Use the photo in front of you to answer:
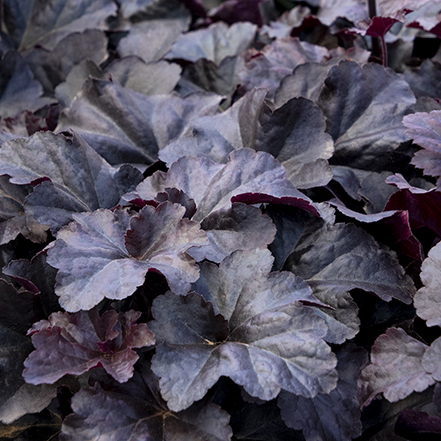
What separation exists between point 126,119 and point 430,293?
2.38 ft

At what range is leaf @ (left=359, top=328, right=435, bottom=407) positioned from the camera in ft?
2.21

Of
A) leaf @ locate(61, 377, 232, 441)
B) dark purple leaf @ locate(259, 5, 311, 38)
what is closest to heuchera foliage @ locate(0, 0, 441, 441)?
leaf @ locate(61, 377, 232, 441)

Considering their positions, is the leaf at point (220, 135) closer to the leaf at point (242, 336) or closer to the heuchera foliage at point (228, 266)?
the heuchera foliage at point (228, 266)

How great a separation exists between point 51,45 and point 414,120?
1213 mm

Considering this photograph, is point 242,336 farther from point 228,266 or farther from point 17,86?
point 17,86

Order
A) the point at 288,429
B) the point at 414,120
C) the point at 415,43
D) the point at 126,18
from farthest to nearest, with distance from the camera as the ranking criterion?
the point at 126,18, the point at 415,43, the point at 414,120, the point at 288,429

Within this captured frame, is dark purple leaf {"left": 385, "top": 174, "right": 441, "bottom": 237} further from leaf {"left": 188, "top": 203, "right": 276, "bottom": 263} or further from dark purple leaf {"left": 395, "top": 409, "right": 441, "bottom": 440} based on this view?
dark purple leaf {"left": 395, "top": 409, "right": 441, "bottom": 440}

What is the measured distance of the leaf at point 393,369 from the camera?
2.21 ft

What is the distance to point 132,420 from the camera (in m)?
0.68

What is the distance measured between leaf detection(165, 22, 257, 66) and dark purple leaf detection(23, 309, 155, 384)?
1.03 metres

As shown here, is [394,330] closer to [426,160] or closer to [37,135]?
[426,160]

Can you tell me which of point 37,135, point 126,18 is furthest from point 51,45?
point 37,135

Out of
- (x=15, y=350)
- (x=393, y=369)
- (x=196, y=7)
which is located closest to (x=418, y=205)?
(x=393, y=369)

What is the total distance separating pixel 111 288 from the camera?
0.67 m
